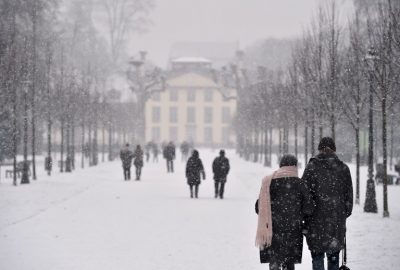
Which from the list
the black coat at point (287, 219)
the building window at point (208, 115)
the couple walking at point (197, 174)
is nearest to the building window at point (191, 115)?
the building window at point (208, 115)

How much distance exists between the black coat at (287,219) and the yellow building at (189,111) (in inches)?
3607

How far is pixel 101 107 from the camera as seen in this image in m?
46.3

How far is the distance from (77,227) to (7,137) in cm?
2296

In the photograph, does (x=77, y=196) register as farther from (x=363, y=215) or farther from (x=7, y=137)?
(x=7, y=137)

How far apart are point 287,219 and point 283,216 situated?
0.16ft

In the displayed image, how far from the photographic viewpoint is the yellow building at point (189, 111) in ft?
323

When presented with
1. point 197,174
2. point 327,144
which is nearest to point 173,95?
point 197,174

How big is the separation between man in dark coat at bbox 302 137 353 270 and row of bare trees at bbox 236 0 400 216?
24.0 feet

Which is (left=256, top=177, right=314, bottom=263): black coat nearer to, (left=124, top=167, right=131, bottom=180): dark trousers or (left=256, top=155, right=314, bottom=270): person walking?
(left=256, top=155, right=314, bottom=270): person walking

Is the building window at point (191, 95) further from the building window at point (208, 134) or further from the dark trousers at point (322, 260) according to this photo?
the dark trousers at point (322, 260)

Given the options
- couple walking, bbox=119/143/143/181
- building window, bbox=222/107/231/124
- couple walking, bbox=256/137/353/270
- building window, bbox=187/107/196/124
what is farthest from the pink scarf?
building window, bbox=187/107/196/124

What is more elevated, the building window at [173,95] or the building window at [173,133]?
the building window at [173,95]

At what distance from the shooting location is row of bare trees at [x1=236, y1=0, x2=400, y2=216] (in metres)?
14.7

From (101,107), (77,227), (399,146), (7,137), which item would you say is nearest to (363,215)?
(77,227)
